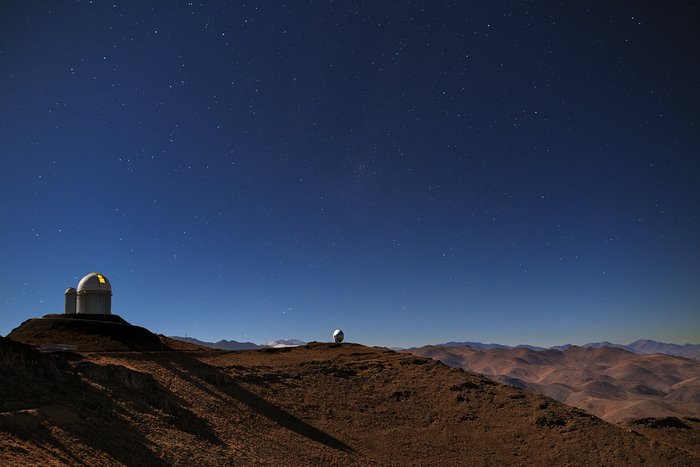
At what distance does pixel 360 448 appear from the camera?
24.8 meters

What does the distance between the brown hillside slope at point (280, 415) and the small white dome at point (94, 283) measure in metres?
14.2

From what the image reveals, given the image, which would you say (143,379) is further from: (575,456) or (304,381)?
(575,456)

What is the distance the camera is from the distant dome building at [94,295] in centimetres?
4328

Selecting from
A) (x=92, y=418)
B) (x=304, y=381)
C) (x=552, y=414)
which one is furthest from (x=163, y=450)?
(x=552, y=414)

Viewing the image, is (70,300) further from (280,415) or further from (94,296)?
(280,415)

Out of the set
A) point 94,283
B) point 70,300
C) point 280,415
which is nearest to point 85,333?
point 94,283

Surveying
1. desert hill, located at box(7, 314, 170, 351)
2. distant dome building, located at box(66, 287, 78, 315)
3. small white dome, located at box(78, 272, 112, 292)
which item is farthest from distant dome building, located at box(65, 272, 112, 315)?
desert hill, located at box(7, 314, 170, 351)

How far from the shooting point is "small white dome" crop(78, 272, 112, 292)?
43.7 meters

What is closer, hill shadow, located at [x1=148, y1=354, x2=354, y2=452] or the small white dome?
hill shadow, located at [x1=148, y1=354, x2=354, y2=452]

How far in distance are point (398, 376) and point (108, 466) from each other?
26712 mm

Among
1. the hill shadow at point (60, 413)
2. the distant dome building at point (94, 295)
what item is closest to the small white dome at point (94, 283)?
the distant dome building at point (94, 295)

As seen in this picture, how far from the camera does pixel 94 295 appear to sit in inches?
1714

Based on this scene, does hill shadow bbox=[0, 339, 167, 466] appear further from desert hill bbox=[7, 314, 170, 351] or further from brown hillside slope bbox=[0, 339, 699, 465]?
desert hill bbox=[7, 314, 170, 351]

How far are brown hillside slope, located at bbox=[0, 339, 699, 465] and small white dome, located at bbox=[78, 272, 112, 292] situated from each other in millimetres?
14185
